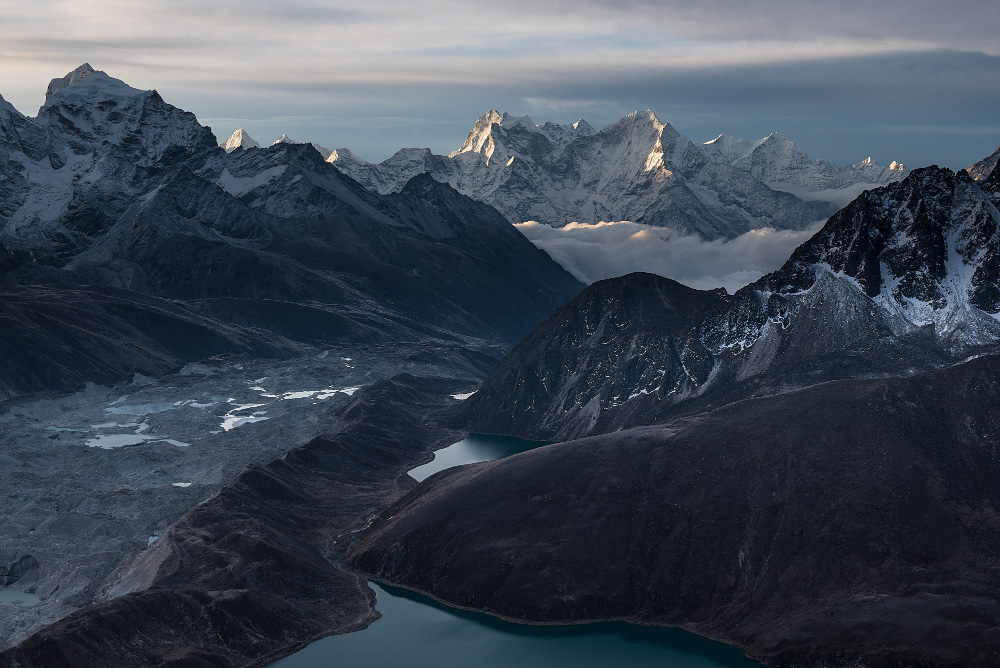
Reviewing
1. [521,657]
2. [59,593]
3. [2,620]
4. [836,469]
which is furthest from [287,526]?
[836,469]

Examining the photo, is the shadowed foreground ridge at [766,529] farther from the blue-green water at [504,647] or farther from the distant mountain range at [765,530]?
the blue-green water at [504,647]

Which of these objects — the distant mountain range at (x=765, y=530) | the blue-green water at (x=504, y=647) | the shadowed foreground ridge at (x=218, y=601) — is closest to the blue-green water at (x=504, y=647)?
the blue-green water at (x=504, y=647)

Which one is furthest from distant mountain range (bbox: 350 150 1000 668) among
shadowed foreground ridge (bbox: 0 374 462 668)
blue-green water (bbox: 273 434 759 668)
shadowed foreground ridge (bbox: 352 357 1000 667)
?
shadowed foreground ridge (bbox: 0 374 462 668)

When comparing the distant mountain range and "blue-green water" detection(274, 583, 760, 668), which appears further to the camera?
"blue-green water" detection(274, 583, 760, 668)

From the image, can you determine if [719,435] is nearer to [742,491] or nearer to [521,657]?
[742,491]

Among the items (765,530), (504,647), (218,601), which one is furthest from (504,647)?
(765,530)

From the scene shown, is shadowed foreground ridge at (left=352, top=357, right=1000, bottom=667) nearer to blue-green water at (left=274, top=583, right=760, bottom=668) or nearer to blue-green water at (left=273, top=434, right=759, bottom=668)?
blue-green water at (left=273, top=434, right=759, bottom=668)

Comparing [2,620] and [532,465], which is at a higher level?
[532,465]

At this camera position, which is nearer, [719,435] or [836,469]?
[836,469]
